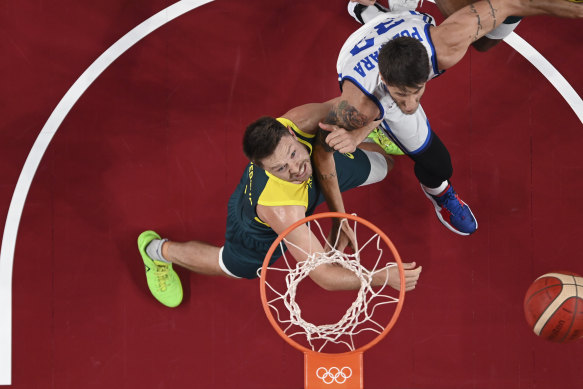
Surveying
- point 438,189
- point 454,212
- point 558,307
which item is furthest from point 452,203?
point 558,307

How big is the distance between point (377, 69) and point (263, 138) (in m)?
0.89

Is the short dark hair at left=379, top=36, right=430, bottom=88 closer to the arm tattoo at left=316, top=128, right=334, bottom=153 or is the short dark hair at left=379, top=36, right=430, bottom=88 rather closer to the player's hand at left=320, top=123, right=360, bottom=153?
the player's hand at left=320, top=123, right=360, bottom=153

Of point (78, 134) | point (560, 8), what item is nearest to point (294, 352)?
point (78, 134)

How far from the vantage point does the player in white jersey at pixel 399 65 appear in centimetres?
322

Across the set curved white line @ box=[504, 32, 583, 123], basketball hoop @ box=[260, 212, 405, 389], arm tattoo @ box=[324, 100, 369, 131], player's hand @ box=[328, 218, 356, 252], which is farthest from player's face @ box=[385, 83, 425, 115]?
curved white line @ box=[504, 32, 583, 123]

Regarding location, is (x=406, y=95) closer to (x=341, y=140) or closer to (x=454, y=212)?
(x=341, y=140)

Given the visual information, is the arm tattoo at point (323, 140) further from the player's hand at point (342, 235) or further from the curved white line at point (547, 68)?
the curved white line at point (547, 68)

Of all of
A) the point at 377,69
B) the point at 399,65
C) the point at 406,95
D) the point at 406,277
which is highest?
the point at 377,69

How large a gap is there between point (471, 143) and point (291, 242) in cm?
207

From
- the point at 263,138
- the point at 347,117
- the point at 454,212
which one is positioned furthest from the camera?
the point at 454,212

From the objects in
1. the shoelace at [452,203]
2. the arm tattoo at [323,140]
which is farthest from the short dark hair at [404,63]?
the shoelace at [452,203]

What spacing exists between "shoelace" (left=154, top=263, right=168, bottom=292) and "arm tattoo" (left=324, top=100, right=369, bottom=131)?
1.92 m

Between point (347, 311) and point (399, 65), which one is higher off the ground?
point (399, 65)

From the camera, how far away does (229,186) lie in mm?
4621
